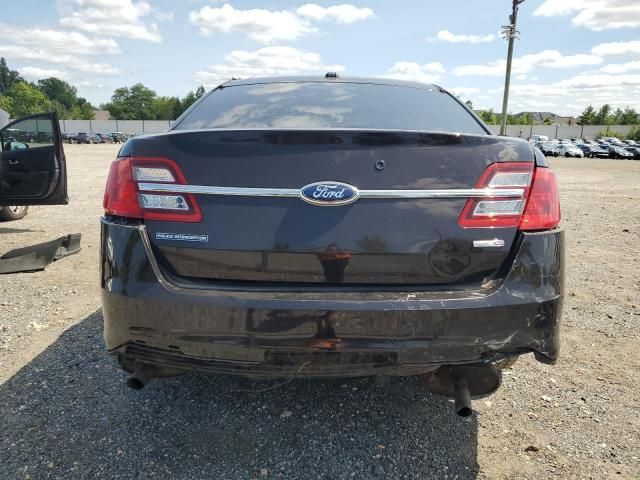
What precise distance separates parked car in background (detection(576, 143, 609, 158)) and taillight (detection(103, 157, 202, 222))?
182 ft

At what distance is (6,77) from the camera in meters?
162

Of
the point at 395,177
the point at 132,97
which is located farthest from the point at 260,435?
the point at 132,97

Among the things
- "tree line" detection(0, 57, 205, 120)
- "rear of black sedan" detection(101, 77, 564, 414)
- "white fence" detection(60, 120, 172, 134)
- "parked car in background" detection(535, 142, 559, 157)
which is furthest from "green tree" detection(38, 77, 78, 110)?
"rear of black sedan" detection(101, 77, 564, 414)

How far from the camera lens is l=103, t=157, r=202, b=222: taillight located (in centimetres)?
184

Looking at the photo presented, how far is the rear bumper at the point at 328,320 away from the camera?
1.77 m

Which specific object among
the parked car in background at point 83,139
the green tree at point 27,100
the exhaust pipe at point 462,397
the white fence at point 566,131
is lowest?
the exhaust pipe at point 462,397

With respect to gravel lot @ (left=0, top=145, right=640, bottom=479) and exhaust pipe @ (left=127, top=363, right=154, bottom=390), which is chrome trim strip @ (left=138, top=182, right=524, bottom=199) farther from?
gravel lot @ (left=0, top=145, right=640, bottom=479)

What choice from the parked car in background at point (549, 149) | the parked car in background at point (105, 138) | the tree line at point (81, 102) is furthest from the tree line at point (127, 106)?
the parked car in background at point (549, 149)

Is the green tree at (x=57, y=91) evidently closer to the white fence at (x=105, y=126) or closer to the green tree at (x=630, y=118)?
the white fence at (x=105, y=126)

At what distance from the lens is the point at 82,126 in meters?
91.1

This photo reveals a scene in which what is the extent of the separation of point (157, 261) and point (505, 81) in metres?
30.8

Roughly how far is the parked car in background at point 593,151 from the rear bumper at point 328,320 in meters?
54.8

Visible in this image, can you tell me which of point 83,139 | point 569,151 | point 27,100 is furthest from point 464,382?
point 27,100

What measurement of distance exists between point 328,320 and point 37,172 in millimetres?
5700
